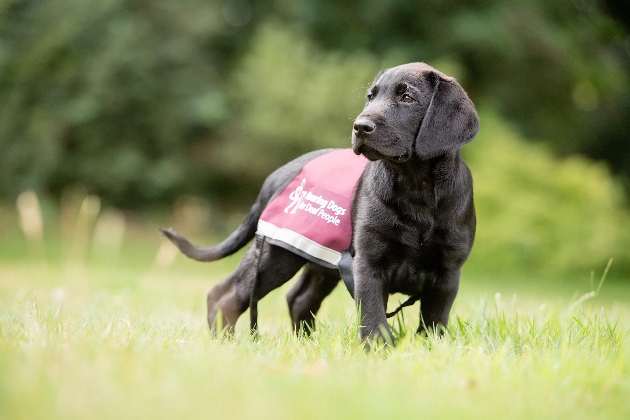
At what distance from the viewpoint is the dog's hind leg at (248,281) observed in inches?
147

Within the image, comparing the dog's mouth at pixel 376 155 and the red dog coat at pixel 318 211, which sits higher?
the dog's mouth at pixel 376 155

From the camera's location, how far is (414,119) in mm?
3266

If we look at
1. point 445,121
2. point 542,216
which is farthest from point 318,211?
point 542,216

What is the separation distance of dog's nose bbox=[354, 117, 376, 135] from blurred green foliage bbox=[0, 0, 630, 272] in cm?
1046

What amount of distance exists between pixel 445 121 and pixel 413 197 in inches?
16.3

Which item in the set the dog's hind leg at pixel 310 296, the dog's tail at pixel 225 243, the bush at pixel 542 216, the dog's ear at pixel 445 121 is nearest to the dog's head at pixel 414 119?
the dog's ear at pixel 445 121

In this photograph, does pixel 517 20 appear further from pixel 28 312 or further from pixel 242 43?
pixel 28 312

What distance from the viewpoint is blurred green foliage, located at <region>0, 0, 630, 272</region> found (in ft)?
43.7

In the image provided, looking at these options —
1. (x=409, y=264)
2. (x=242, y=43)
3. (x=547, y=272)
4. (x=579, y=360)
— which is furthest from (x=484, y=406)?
(x=242, y=43)

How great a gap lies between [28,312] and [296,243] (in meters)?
1.40

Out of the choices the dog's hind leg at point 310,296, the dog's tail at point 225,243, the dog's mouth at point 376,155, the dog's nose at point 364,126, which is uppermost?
the dog's nose at point 364,126

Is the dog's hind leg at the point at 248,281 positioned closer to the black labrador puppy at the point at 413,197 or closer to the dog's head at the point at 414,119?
the black labrador puppy at the point at 413,197

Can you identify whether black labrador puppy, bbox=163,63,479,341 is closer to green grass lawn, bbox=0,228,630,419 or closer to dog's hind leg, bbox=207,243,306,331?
green grass lawn, bbox=0,228,630,419

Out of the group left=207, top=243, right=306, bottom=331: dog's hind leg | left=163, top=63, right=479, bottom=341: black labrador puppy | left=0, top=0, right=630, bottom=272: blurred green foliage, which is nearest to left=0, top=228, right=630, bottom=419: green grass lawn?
left=163, top=63, right=479, bottom=341: black labrador puppy
